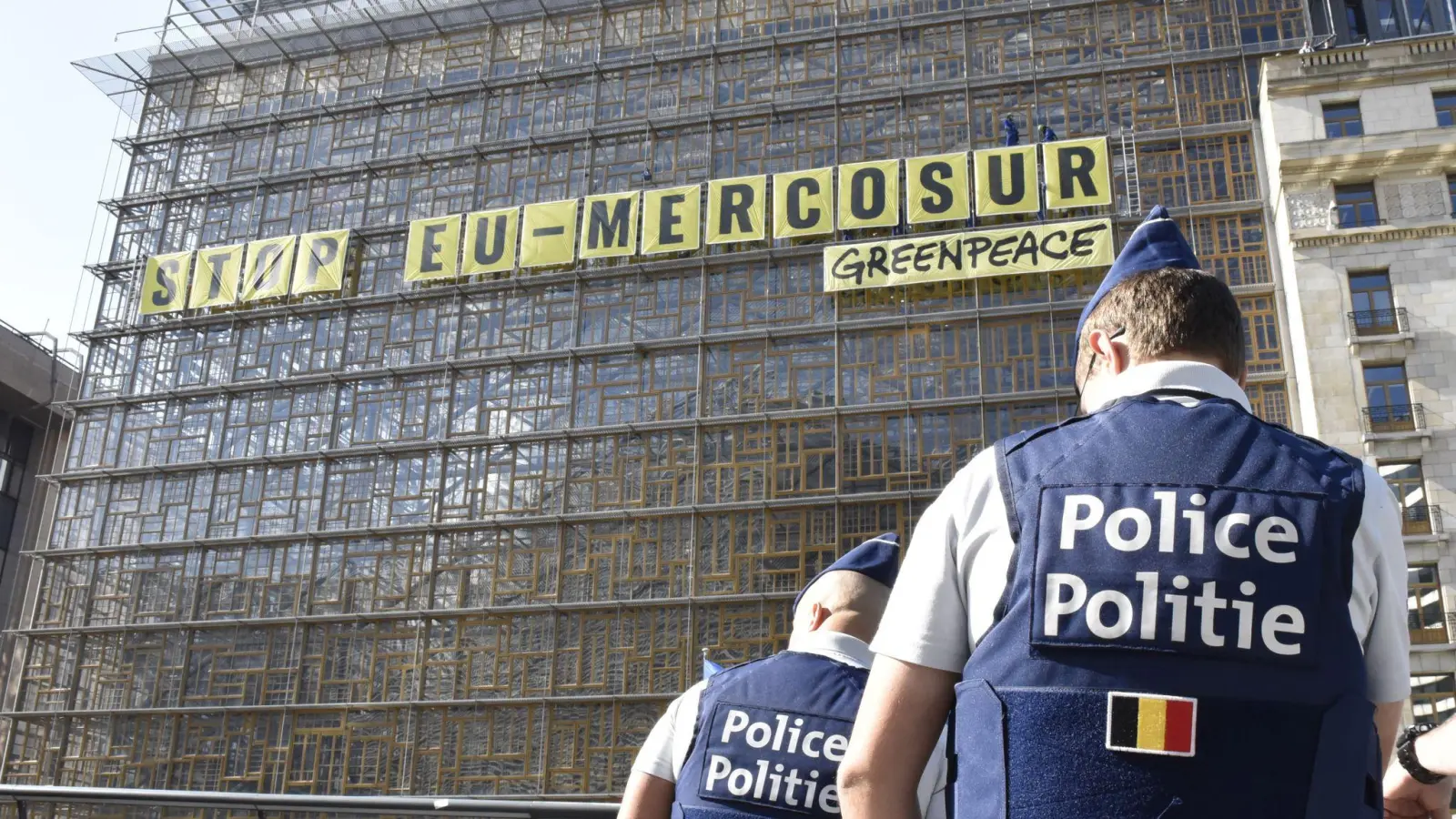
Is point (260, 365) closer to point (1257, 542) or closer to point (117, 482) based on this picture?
point (117, 482)

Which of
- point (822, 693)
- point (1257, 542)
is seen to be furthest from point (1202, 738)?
point (822, 693)

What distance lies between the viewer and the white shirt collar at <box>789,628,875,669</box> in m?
3.31

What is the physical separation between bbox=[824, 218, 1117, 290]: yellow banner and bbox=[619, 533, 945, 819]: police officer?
1736 centimetres

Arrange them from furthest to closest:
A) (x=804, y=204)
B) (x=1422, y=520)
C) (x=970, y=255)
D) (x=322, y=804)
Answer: (x=804, y=204)
(x=970, y=255)
(x=1422, y=520)
(x=322, y=804)

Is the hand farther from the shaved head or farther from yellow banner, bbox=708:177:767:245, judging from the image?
yellow banner, bbox=708:177:767:245

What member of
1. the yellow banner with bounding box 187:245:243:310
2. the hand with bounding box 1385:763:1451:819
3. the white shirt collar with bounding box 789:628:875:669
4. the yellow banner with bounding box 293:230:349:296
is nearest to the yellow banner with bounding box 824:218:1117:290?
the yellow banner with bounding box 293:230:349:296

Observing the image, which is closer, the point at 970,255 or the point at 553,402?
the point at 970,255

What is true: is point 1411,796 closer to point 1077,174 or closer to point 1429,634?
point 1429,634

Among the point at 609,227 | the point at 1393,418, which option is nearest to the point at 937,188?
the point at 609,227

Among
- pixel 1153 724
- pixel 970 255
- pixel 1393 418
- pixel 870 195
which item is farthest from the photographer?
pixel 870 195

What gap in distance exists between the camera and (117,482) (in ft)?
80.3

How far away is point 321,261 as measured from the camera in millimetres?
24281

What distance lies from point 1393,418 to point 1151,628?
1935 centimetres

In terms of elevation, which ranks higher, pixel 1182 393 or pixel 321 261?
pixel 321 261
